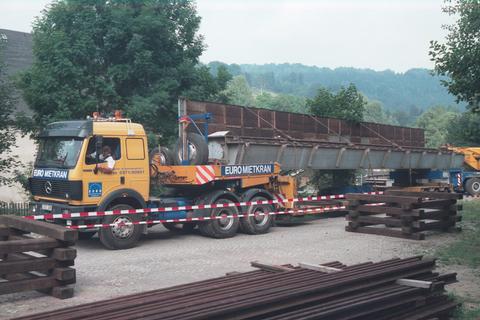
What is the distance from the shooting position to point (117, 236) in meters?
11.2

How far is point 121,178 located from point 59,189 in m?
1.32

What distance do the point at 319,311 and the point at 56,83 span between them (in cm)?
1293

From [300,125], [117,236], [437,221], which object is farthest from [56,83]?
[437,221]

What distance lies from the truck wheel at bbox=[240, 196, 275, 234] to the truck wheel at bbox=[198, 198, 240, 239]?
261 mm

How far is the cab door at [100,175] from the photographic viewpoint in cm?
1088

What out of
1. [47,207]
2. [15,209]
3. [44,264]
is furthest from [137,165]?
[15,209]

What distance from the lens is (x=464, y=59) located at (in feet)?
36.7

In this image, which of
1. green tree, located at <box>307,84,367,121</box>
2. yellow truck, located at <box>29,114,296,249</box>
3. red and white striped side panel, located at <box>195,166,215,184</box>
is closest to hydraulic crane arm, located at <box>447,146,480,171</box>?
green tree, located at <box>307,84,367,121</box>

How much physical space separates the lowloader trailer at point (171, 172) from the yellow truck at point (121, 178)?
2cm

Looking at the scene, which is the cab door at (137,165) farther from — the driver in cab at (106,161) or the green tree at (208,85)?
the green tree at (208,85)

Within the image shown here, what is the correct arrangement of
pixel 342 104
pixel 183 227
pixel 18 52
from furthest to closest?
pixel 18 52 → pixel 342 104 → pixel 183 227

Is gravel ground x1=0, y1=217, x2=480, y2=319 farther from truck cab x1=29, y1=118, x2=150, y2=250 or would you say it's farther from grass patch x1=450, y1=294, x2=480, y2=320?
truck cab x1=29, y1=118, x2=150, y2=250


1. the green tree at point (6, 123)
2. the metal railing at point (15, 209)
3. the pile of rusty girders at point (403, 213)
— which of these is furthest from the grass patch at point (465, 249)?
the green tree at point (6, 123)

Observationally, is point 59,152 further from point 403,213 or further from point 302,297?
point 403,213
